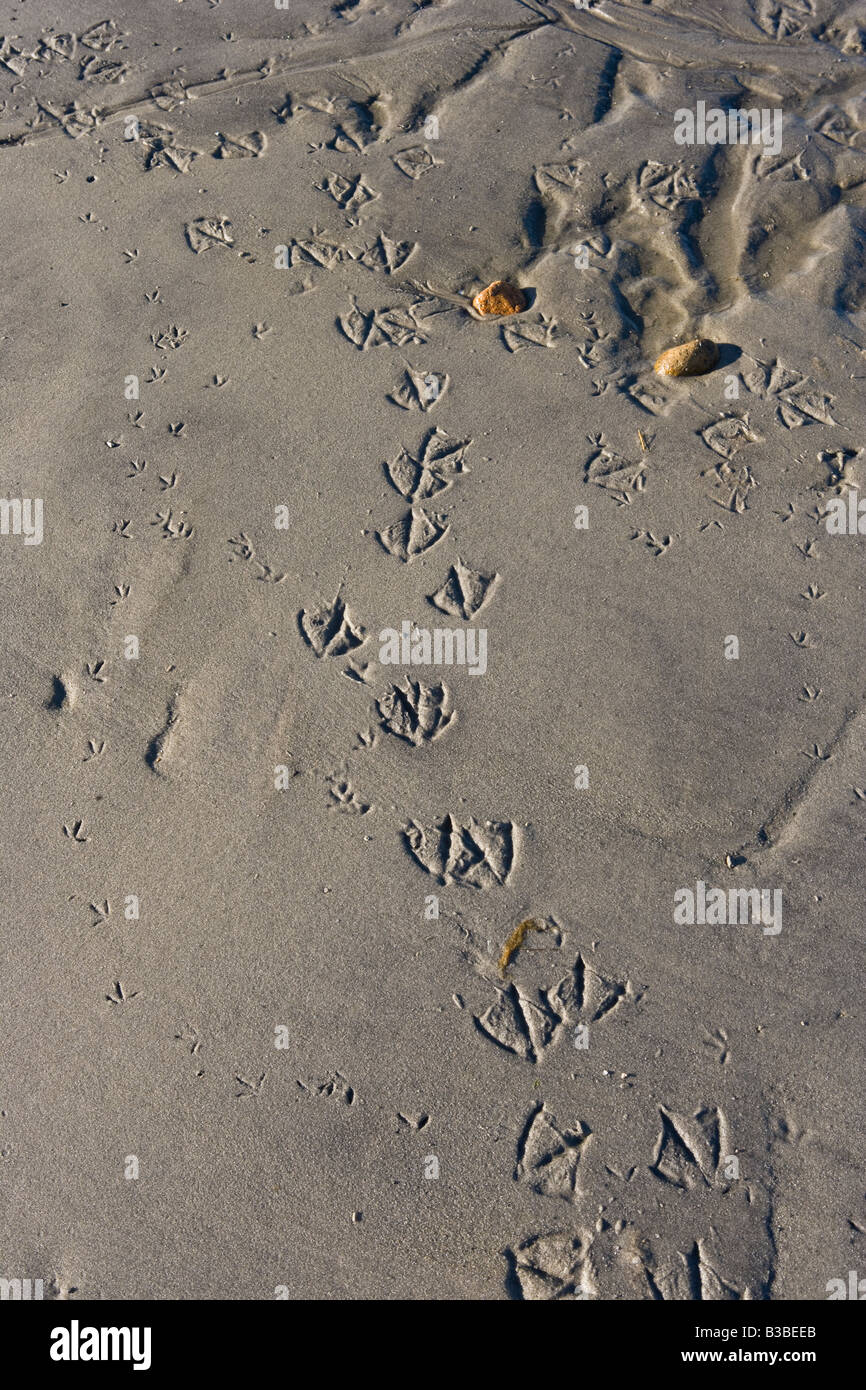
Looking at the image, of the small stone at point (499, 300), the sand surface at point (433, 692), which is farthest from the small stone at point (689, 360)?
the small stone at point (499, 300)

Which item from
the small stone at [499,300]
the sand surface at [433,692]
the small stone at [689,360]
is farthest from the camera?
the small stone at [499,300]

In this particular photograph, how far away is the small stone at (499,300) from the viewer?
4000 mm

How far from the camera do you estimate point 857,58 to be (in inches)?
191

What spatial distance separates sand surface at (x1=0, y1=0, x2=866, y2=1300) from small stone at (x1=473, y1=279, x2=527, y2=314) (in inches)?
2.2

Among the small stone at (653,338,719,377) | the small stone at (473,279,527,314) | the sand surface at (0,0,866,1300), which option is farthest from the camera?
the small stone at (473,279,527,314)

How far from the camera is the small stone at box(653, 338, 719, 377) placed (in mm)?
3791

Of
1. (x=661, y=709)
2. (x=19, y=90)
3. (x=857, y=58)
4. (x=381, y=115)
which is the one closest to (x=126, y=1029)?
(x=661, y=709)

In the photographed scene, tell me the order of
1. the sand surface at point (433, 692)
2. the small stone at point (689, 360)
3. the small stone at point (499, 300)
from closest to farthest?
the sand surface at point (433, 692) → the small stone at point (689, 360) → the small stone at point (499, 300)

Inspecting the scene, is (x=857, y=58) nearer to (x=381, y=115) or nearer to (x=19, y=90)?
(x=381, y=115)

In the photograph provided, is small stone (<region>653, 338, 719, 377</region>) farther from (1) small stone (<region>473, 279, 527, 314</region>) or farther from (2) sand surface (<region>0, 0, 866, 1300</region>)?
(1) small stone (<region>473, 279, 527, 314</region>)

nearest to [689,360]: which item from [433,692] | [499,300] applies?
[499,300]

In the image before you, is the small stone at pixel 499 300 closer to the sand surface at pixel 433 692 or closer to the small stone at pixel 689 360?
the sand surface at pixel 433 692

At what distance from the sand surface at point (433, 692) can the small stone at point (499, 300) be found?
0.06 meters

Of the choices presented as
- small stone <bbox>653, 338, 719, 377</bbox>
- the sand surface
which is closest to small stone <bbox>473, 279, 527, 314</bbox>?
the sand surface
